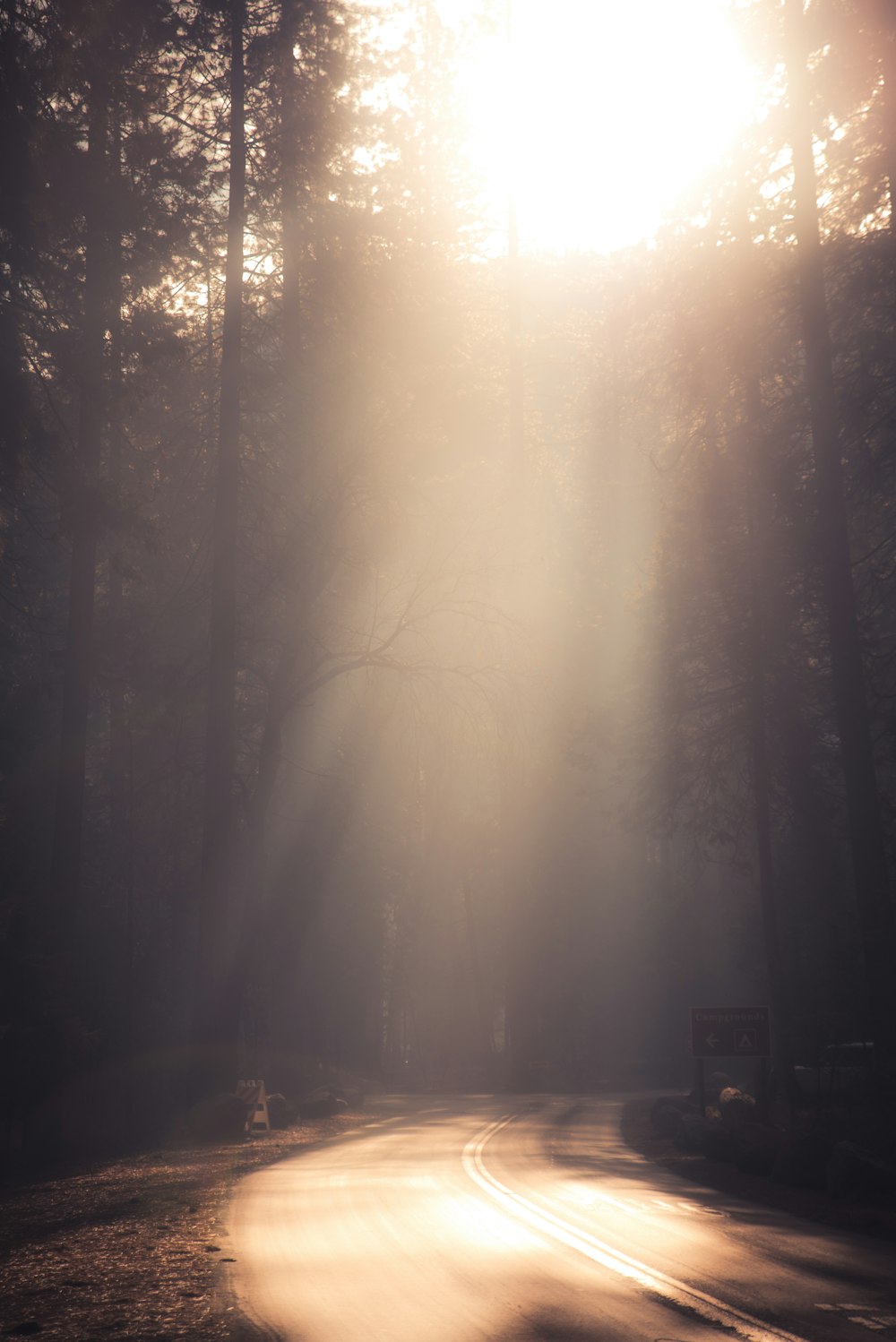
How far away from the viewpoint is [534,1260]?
862 cm

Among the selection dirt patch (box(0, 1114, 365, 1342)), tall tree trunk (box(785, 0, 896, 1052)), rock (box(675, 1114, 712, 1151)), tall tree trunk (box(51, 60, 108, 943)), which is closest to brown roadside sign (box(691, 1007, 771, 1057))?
rock (box(675, 1114, 712, 1151))

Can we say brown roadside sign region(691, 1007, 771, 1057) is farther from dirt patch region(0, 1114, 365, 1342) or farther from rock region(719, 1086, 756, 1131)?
dirt patch region(0, 1114, 365, 1342)

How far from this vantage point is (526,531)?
2594 cm

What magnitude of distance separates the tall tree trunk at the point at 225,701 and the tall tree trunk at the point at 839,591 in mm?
10482

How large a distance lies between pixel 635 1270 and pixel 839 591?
10867 millimetres

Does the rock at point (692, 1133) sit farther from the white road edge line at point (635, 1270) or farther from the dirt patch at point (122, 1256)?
the dirt patch at point (122, 1256)

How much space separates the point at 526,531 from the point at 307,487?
449cm

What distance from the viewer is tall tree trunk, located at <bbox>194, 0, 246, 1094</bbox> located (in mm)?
21984

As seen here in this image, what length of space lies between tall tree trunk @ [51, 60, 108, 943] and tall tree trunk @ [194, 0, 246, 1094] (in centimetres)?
228

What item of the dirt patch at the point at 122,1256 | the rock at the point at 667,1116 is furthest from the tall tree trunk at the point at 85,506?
the rock at the point at 667,1116

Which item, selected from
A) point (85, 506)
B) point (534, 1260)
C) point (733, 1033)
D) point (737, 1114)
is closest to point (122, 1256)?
point (534, 1260)

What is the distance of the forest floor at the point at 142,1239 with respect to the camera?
701cm

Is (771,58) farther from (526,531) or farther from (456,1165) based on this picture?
(456,1165)

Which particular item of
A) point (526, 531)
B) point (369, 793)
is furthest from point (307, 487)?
point (369, 793)
